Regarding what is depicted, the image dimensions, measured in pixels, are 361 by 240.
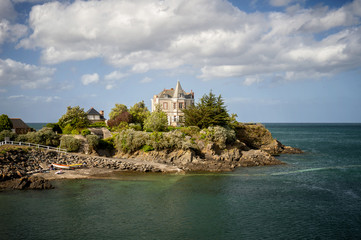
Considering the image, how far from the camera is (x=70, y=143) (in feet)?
163

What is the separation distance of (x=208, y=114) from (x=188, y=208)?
3368cm

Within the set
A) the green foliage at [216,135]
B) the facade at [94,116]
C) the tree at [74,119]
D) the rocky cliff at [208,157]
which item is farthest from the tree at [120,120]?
the green foliage at [216,135]

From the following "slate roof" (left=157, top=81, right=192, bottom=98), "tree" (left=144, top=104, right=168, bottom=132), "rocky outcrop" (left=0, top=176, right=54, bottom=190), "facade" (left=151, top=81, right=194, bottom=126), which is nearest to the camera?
"rocky outcrop" (left=0, top=176, right=54, bottom=190)

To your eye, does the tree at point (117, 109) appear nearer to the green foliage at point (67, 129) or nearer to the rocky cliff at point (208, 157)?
the green foliage at point (67, 129)

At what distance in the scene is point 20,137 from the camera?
49812 millimetres

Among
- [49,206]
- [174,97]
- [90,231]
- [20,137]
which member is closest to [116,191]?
[49,206]

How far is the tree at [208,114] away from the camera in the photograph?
2344 inches

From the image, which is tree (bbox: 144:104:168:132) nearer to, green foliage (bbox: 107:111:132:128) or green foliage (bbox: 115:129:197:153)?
green foliage (bbox: 107:111:132:128)

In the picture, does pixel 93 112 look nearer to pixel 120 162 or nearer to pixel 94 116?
pixel 94 116

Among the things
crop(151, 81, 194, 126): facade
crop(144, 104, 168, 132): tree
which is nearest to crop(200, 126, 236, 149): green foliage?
crop(144, 104, 168, 132): tree

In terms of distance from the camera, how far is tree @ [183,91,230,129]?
59.5 m

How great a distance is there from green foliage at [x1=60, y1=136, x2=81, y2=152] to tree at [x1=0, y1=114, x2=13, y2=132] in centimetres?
1305

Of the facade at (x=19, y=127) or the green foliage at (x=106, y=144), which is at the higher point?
the facade at (x=19, y=127)

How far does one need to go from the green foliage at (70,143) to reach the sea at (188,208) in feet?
42.6
